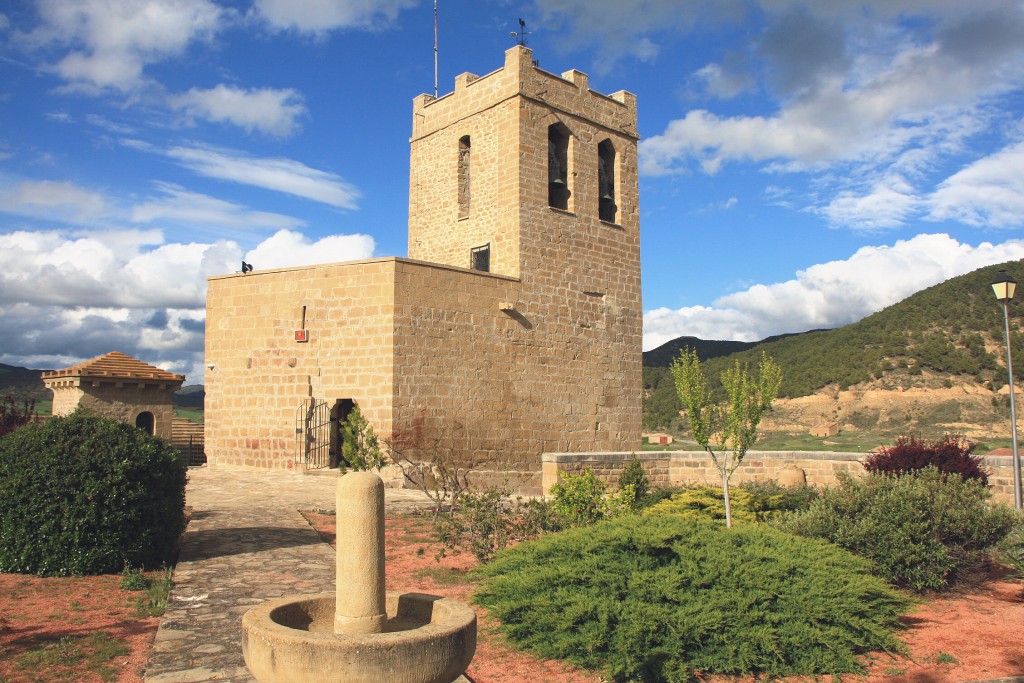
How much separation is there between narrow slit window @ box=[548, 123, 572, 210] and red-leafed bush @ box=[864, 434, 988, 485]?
11332 mm

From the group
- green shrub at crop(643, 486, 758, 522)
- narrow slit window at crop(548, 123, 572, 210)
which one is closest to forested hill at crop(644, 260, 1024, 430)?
narrow slit window at crop(548, 123, 572, 210)

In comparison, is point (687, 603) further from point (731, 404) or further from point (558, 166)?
point (558, 166)

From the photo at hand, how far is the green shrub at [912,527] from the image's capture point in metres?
8.56

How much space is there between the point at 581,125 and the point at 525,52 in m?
2.72

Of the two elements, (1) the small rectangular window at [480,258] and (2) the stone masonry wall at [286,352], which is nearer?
(2) the stone masonry wall at [286,352]

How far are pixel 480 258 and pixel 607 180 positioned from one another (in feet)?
16.1

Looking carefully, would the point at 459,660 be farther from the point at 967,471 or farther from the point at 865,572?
the point at 967,471

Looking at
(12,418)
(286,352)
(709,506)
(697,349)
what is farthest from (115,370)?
(697,349)

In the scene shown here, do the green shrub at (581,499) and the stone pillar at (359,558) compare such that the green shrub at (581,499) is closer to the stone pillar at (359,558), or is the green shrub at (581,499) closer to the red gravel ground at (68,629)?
the red gravel ground at (68,629)

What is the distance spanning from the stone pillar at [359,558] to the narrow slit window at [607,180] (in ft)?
64.1

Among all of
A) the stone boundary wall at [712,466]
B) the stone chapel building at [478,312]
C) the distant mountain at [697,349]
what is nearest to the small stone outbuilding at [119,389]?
the stone chapel building at [478,312]

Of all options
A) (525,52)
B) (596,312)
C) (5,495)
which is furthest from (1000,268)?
(5,495)

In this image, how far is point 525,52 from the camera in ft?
65.5

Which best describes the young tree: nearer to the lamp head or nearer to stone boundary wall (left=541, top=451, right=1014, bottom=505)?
stone boundary wall (left=541, top=451, right=1014, bottom=505)
